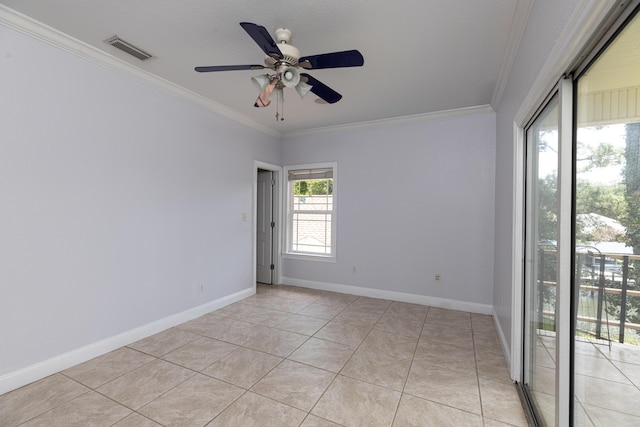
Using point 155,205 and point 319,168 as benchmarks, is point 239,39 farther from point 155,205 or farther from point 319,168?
point 319,168

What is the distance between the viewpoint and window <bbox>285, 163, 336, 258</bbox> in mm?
4859

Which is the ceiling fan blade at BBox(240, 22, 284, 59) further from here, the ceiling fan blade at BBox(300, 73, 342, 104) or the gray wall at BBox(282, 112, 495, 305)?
the gray wall at BBox(282, 112, 495, 305)

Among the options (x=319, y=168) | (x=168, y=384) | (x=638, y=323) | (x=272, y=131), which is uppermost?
(x=272, y=131)

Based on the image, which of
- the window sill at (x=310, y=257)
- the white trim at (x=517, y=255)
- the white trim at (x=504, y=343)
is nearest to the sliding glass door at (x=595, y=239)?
the white trim at (x=517, y=255)

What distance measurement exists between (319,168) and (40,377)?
4.00 meters

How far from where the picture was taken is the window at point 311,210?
4859 millimetres

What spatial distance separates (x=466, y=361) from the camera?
8.40 ft

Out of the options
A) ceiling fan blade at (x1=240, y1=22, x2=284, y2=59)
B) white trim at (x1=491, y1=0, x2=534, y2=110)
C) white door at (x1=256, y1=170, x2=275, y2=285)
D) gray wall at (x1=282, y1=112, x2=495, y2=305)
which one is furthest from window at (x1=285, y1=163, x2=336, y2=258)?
ceiling fan blade at (x1=240, y1=22, x2=284, y2=59)

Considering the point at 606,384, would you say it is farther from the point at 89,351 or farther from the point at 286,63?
the point at 89,351

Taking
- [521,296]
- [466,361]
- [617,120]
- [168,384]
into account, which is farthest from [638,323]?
[168,384]

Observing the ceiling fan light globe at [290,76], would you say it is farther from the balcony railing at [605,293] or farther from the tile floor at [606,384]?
the tile floor at [606,384]

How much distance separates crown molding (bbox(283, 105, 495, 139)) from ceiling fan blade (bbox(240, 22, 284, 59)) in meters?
2.66

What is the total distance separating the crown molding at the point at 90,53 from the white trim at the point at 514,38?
3.22 metres

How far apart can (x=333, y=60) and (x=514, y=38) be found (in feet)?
4.82
